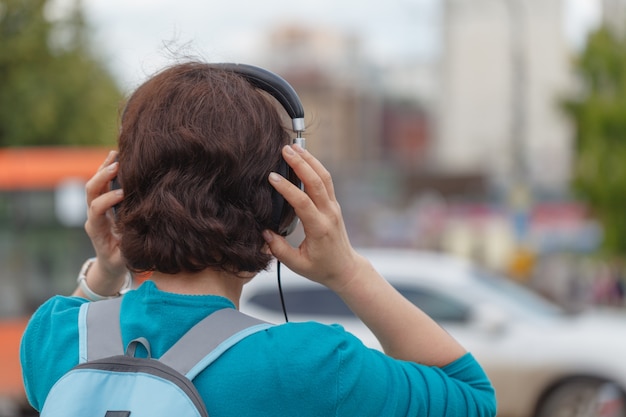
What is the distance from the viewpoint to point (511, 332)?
7738 mm

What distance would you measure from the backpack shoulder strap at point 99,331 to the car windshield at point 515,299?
6.74 metres

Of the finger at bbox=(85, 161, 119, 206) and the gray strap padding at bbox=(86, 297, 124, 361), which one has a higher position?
the finger at bbox=(85, 161, 119, 206)

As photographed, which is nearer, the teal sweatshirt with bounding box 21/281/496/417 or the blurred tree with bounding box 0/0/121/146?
the teal sweatshirt with bounding box 21/281/496/417

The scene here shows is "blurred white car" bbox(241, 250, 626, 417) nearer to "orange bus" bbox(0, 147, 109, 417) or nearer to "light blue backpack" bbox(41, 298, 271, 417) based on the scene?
"orange bus" bbox(0, 147, 109, 417)

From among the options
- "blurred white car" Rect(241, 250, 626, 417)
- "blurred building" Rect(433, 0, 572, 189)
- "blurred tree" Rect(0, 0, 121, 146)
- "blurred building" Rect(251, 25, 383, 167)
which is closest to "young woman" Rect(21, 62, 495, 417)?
"blurred white car" Rect(241, 250, 626, 417)

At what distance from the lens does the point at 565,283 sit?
21.1 metres

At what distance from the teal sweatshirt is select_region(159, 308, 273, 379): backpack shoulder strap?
0.01 metres

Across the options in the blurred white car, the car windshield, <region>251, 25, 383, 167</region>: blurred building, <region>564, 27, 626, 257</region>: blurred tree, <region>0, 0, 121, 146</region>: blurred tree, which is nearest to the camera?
the blurred white car

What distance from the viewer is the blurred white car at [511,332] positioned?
758cm

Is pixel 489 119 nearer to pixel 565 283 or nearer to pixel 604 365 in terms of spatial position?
pixel 565 283

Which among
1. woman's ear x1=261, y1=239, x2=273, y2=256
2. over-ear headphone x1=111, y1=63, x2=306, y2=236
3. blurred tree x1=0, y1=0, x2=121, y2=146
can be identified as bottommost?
blurred tree x1=0, y1=0, x2=121, y2=146

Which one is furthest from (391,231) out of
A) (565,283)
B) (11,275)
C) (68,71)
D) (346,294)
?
(346,294)

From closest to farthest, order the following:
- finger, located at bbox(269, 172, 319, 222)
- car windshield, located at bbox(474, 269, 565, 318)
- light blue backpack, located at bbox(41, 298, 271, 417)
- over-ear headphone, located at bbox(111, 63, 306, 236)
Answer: light blue backpack, located at bbox(41, 298, 271, 417)
finger, located at bbox(269, 172, 319, 222)
over-ear headphone, located at bbox(111, 63, 306, 236)
car windshield, located at bbox(474, 269, 565, 318)

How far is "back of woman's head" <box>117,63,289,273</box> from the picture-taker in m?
1.45
